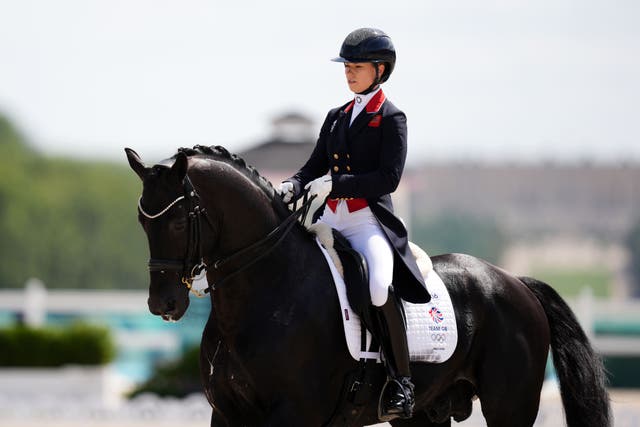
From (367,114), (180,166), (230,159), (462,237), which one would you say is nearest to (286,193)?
(230,159)

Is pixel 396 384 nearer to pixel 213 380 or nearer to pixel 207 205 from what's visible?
pixel 213 380

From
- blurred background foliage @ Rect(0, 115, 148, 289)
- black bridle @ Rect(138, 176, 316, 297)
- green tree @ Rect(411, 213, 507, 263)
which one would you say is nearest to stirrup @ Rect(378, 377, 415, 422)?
black bridle @ Rect(138, 176, 316, 297)

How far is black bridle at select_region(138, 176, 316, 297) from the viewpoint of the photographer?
5641 millimetres

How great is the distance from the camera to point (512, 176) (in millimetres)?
88562

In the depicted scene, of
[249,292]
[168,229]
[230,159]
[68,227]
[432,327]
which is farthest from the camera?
[68,227]

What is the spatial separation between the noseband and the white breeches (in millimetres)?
887

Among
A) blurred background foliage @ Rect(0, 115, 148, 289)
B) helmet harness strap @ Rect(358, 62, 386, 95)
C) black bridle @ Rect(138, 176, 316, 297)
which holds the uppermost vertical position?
helmet harness strap @ Rect(358, 62, 386, 95)

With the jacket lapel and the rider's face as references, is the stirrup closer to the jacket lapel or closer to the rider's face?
the jacket lapel

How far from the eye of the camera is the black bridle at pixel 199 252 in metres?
5.64

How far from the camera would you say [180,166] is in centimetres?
567

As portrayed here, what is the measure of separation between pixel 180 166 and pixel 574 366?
280 cm

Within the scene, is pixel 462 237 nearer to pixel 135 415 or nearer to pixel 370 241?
pixel 135 415

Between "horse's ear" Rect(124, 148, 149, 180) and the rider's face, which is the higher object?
the rider's face

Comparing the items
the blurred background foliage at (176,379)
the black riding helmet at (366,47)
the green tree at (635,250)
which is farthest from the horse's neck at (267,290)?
the green tree at (635,250)
